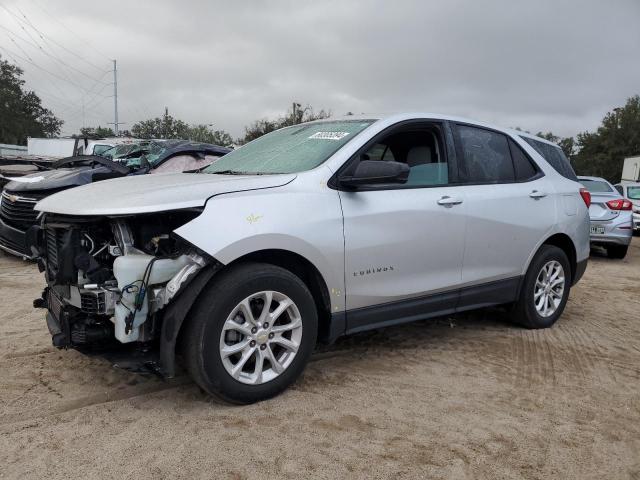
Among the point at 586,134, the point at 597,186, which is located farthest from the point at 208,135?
the point at 597,186

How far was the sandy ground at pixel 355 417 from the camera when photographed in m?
2.51

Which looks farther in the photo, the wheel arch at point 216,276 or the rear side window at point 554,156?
A: the rear side window at point 554,156

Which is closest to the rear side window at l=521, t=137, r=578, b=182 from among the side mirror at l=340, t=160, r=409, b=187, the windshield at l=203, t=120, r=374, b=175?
the windshield at l=203, t=120, r=374, b=175

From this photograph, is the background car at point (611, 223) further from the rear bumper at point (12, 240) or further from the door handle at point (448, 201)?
the rear bumper at point (12, 240)

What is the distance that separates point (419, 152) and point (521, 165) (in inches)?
43.8

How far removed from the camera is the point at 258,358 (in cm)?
302

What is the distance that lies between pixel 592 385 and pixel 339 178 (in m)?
2.21

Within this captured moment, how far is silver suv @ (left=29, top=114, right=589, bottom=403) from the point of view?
9.16ft

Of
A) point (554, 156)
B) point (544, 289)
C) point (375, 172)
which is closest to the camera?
point (375, 172)

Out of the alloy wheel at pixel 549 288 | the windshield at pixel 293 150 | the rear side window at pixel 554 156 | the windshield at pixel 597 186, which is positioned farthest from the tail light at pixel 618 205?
the windshield at pixel 293 150

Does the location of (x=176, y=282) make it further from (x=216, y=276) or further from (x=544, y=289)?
(x=544, y=289)

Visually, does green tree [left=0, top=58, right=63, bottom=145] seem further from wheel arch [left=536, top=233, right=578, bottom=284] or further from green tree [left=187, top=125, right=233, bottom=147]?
wheel arch [left=536, top=233, right=578, bottom=284]

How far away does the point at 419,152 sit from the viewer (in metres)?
4.15

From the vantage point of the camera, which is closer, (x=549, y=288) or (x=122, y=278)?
(x=122, y=278)
